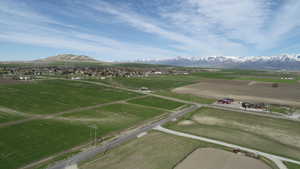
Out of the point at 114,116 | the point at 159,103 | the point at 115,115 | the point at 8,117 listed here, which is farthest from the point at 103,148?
the point at 159,103

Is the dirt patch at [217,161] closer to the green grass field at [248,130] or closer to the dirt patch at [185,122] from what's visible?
the green grass field at [248,130]

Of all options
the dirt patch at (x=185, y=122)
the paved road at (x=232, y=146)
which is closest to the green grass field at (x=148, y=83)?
the dirt patch at (x=185, y=122)

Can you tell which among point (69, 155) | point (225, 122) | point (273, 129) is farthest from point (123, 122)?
point (273, 129)

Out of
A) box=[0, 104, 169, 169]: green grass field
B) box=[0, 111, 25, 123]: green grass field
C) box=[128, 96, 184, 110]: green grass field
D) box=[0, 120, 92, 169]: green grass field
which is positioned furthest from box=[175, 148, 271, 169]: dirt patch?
box=[0, 111, 25, 123]: green grass field

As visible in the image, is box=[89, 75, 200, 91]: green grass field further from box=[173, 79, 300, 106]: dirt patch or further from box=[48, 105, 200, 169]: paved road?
box=[48, 105, 200, 169]: paved road

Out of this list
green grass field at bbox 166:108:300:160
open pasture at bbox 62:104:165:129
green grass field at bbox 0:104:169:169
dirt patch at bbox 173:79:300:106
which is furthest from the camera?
dirt patch at bbox 173:79:300:106

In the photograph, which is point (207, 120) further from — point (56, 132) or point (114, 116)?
point (56, 132)

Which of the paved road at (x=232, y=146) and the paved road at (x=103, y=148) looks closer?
the paved road at (x=103, y=148)
